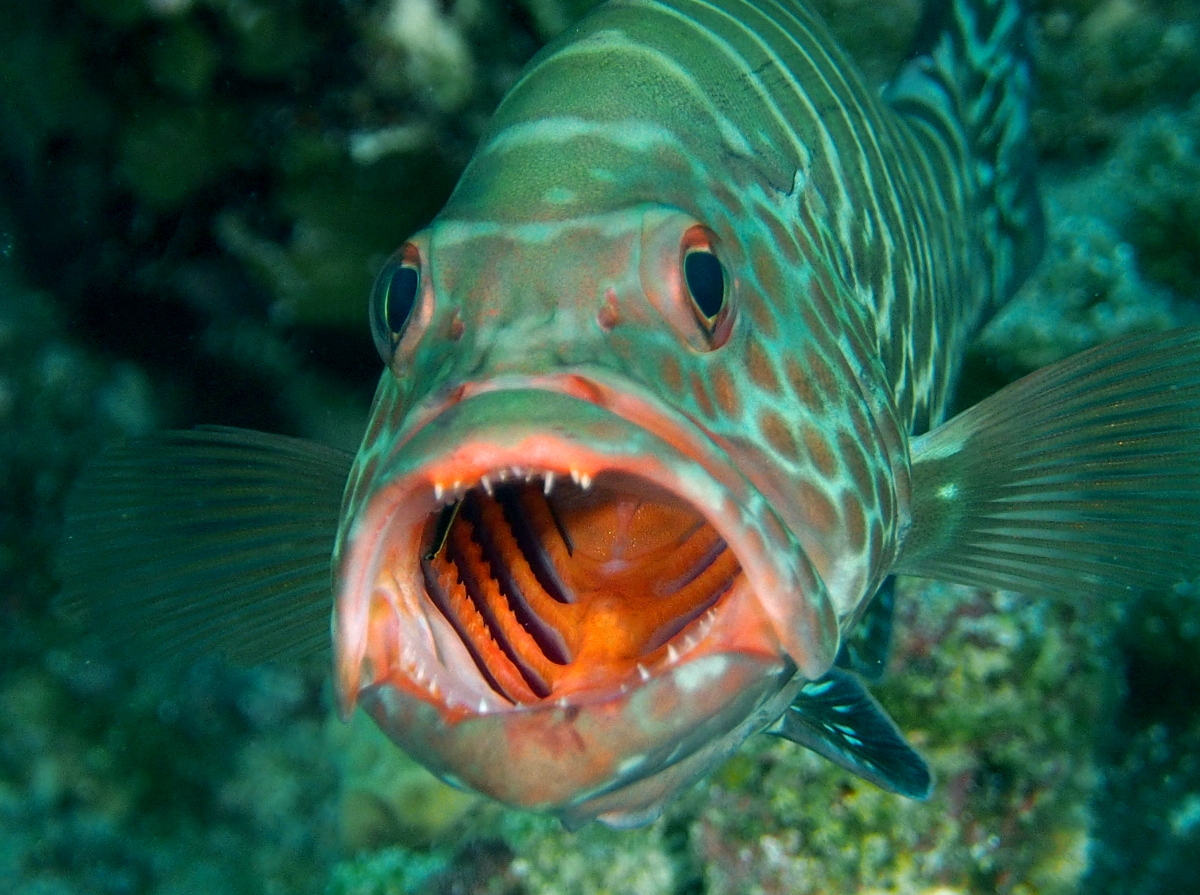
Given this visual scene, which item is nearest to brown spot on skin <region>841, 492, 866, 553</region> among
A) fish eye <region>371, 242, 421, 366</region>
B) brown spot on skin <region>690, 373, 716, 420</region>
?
brown spot on skin <region>690, 373, 716, 420</region>

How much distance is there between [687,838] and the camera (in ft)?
10.9

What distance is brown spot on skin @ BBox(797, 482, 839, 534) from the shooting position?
6.01ft

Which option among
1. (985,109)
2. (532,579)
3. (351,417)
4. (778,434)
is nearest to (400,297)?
(532,579)

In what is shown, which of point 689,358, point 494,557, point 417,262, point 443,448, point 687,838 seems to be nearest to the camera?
point 443,448

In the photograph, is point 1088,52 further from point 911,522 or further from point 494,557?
point 494,557

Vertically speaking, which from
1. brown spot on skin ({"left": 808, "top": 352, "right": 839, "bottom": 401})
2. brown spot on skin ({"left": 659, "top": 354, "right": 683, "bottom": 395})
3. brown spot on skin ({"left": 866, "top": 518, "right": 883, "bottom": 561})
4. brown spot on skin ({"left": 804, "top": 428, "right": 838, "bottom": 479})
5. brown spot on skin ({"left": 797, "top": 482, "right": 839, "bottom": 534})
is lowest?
brown spot on skin ({"left": 866, "top": 518, "right": 883, "bottom": 561})

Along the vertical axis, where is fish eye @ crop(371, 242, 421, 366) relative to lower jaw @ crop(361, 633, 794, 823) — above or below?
above

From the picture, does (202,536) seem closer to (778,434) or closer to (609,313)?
(609,313)

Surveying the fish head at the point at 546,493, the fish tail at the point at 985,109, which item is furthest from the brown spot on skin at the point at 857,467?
the fish tail at the point at 985,109

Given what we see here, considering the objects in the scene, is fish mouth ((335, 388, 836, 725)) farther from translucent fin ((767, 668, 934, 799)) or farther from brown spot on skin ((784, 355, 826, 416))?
translucent fin ((767, 668, 934, 799))

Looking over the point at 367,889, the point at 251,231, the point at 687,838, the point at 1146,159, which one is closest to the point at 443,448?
the point at 687,838

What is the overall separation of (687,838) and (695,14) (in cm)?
281

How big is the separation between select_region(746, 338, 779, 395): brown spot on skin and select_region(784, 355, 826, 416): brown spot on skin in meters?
0.05

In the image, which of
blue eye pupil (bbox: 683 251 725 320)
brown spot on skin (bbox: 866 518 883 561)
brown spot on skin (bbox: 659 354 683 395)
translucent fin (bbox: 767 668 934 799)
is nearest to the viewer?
brown spot on skin (bbox: 659 354 683 395)
